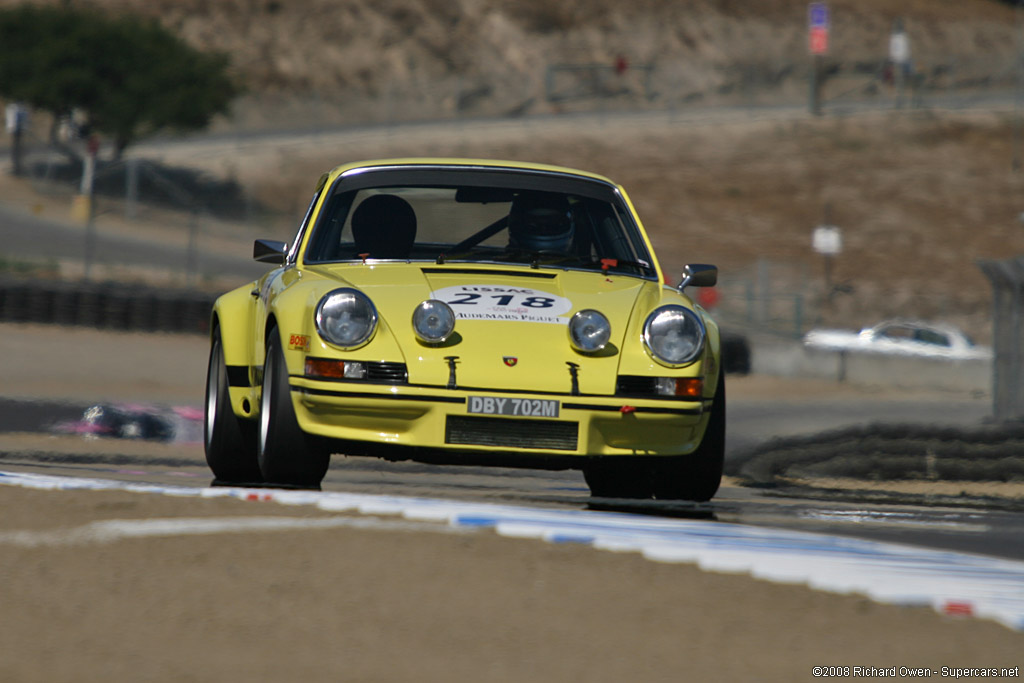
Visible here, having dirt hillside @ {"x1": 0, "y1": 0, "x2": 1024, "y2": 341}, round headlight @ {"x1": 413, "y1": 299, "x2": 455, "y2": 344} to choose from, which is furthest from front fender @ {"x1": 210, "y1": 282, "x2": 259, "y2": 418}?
dirt hillside @ {"x1": 0, "y1": 0, "x2": 1024, "y2": 341}

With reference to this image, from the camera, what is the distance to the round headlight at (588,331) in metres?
6.47

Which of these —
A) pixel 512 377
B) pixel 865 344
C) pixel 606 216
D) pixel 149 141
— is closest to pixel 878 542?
pixel 512 377

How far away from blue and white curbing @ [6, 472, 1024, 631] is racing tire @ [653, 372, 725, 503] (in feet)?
2.67

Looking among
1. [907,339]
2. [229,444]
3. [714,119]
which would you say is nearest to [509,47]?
[714,119]

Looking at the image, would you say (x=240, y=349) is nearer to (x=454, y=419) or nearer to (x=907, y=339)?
(x=454, y=419)

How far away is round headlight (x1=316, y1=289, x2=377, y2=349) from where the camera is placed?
6363 mm

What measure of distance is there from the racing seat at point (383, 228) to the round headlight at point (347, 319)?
3.06 feet

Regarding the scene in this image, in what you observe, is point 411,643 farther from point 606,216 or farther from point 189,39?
point 189,39

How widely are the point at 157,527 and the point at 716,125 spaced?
49.8 metres

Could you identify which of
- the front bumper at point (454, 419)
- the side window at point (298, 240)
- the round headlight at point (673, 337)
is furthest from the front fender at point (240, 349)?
the round headlight at point (673, 337)

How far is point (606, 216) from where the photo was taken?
786 cm

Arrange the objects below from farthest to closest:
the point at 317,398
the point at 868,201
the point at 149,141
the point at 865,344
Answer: the point at 149,141 < the point at 868,201 < the point at 865,344 < the point at 317,398

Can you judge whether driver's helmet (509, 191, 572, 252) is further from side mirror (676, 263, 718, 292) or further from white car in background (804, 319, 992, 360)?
white car in background (804, 319, 992, 360)

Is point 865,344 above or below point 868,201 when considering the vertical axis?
below
